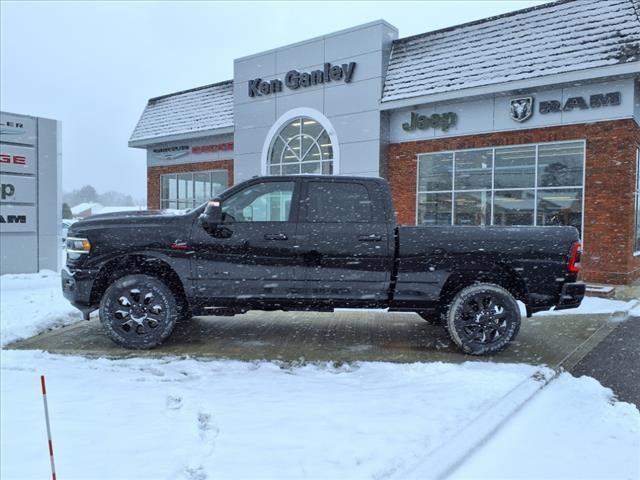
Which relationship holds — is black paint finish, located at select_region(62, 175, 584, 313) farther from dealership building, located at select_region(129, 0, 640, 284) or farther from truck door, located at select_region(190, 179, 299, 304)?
dealership building, located at select_region(129, 0, 640, 284)

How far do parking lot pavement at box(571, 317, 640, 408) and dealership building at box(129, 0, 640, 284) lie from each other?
19.7ft

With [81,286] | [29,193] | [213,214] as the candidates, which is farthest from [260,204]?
[29,193]

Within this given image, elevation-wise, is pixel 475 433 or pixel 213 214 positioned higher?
pixel 213 214

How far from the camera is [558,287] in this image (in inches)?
225

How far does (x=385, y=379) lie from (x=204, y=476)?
88.8 inches

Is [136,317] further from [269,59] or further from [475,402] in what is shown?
[269,59]

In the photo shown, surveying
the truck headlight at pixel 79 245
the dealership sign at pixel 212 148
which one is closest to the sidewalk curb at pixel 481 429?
the truck headlight at pixel 79 245

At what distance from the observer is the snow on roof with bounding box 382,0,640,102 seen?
1115cm

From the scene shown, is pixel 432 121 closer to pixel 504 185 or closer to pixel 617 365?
pixel 504 185

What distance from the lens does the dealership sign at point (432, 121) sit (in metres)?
14.1

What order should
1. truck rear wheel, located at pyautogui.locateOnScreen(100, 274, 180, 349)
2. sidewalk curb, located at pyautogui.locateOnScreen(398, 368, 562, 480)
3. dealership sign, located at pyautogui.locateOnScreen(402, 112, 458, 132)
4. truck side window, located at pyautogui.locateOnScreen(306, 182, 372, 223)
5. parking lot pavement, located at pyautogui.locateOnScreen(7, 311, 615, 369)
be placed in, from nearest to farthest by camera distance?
sidewalk curb, located at pyautogui.locateOnScreen(398, 368, 562, 480) < parking lot pavement, located at pyautogui.locateOnScreen(7, 311, 615, 369) < truck rear wheel, located at pyautogui.locateOnScreen(100, 274, 180, 349) < truck side window, located at pyautogui.locateOnScreen(306, 182, 372, 223) < dealership sign, located at pyautogui.locateOnScreen(402, 112, 458, 132)

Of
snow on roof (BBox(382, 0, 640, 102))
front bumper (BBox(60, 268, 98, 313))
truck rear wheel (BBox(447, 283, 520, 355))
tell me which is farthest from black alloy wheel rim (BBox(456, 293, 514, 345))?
snow on roof (BBox(382, 0, 640, 102))

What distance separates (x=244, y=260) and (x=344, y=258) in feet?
3.70

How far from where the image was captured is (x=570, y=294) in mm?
5715
